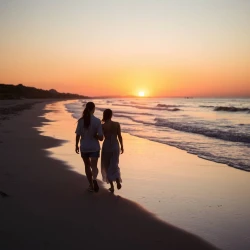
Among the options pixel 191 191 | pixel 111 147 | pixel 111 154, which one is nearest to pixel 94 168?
pixel 111 154

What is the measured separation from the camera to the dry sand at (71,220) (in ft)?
13.1

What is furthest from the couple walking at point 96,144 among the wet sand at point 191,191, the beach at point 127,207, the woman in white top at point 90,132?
the wet sand at point 191,191

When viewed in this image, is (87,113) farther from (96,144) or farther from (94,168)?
(94,168)

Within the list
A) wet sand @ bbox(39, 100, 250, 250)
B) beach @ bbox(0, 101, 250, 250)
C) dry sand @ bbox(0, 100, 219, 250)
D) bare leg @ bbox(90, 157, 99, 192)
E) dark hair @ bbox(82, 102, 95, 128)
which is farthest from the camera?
bare leg @ bbox(90, 157, 99, 192)

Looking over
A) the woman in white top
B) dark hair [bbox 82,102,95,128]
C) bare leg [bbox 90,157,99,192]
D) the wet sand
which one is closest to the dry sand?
bare leg [bbox 90,157,99,192]

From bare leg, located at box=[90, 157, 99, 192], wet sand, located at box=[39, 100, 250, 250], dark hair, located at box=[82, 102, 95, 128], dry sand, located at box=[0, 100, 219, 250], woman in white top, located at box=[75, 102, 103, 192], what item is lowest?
wet sand, located at box=[39, 100, 250, 250]

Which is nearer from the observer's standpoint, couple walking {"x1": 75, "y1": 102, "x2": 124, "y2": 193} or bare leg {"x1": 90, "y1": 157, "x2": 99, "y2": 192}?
couple walking {"x1": 75, "y1": 102, "x2": 124, "y2": 193}

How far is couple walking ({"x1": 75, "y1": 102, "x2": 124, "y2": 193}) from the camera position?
6.02 m

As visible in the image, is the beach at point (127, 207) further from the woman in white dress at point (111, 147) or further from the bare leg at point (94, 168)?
the woman in white dress at point (111, 147)

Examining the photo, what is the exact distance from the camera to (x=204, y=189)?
6688mm

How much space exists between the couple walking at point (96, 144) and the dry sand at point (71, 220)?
374 millimetres

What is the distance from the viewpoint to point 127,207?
5.40 meters

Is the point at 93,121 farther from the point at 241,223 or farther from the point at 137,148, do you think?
the point at 137,148

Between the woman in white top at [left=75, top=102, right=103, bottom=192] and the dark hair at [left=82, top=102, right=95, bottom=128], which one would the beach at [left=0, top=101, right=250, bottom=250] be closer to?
the woman in white top at [left=75, top=102, right=103, bottom=192]
